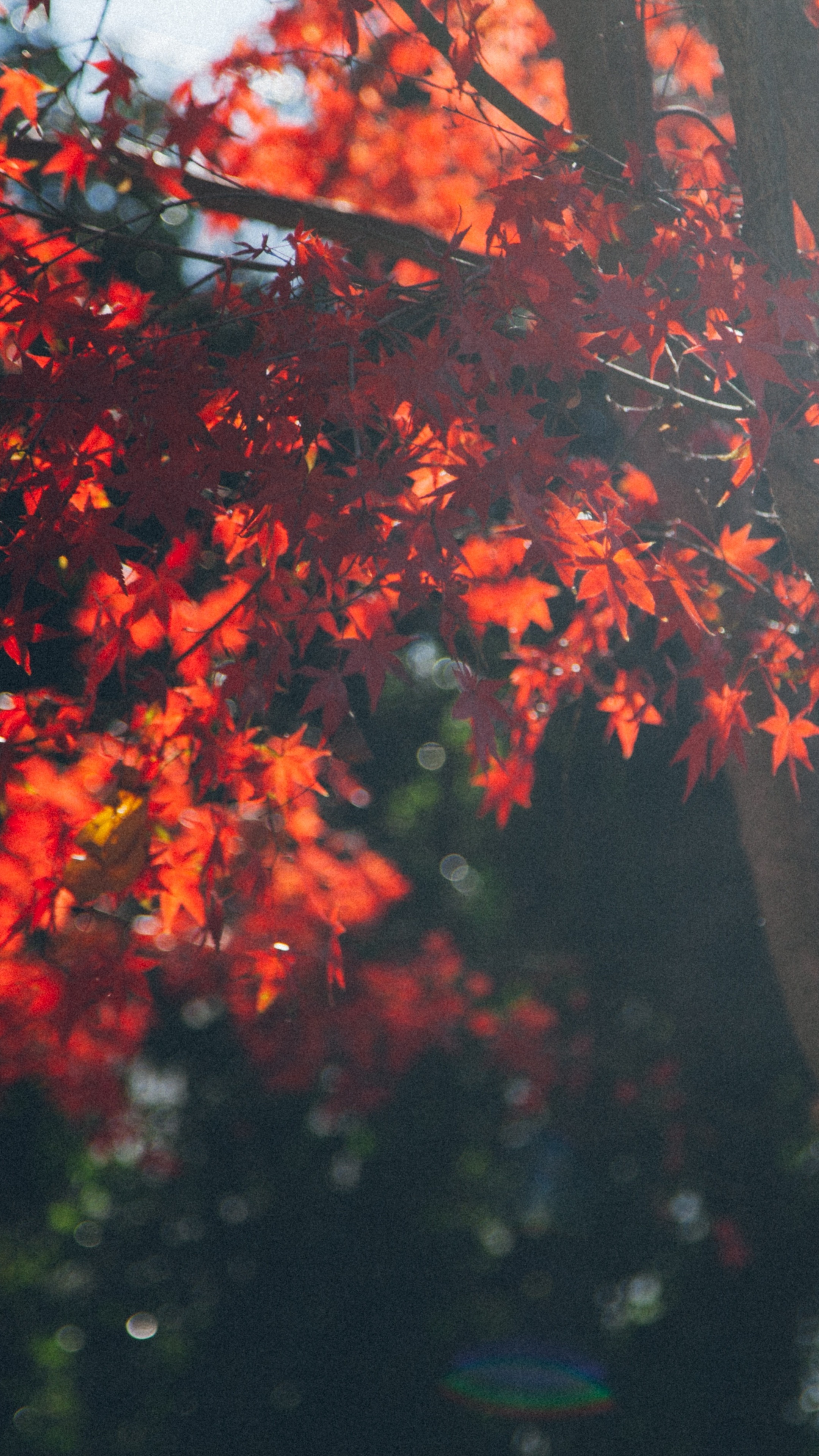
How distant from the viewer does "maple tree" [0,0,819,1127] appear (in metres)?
1.97

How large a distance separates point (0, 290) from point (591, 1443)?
527 centimetres

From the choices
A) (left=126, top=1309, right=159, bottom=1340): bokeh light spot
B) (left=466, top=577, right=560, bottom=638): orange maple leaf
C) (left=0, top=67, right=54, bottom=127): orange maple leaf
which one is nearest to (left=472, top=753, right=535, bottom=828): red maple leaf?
(left=466, top=577, right=560, bottom=638): orange maple leaf

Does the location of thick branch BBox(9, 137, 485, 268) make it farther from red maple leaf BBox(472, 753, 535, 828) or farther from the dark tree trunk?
red maple leaf BBox(472, 753, 535, 828)

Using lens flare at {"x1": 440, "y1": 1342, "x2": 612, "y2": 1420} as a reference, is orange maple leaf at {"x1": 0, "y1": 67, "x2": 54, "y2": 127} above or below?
above

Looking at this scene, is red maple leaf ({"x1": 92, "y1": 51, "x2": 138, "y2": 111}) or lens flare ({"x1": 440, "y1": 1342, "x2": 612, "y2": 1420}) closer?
red maple leaf ({"x1": 92, "y1": 51, "x2": 138, "y2": 111})

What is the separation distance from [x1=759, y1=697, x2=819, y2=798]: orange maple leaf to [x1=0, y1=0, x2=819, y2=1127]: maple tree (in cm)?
1

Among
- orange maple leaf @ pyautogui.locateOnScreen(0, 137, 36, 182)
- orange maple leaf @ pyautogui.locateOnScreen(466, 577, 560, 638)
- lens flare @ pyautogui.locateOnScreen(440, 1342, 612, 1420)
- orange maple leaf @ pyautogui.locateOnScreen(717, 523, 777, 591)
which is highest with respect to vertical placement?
orange maple leaf @ pyautogui.locateOnScreen(0, 137, 36, 182)

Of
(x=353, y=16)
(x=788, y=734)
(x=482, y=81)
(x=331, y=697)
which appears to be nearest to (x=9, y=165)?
(x=353, y=16)

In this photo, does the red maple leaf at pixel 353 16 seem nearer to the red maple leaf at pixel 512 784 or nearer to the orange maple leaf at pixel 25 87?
the orange maple leaf at pixel 25 87

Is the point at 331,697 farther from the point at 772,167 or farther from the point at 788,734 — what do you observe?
the point at 772,167

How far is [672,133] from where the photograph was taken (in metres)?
4.38

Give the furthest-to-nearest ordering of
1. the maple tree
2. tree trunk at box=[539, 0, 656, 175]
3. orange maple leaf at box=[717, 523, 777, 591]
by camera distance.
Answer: orange maple leaf at box=[717, 523, 777, 591] → tree trunk at box=[539, 0, 656, 175] → the maple tree

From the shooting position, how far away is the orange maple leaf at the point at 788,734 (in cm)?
279

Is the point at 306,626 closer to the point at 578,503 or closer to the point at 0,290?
the point at 578,503
